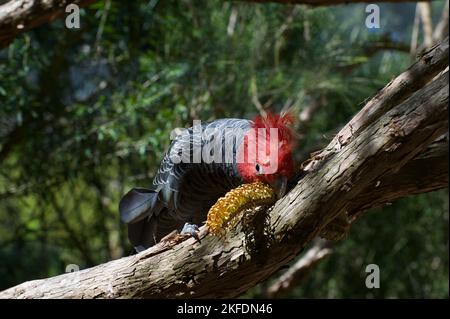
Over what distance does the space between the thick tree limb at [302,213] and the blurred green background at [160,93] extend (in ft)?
5.79

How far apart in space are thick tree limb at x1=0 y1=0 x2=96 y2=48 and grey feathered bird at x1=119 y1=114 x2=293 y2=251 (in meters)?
0.81

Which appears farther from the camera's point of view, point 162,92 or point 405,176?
point 162,92

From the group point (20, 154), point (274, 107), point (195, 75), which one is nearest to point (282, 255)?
point (195, 75)

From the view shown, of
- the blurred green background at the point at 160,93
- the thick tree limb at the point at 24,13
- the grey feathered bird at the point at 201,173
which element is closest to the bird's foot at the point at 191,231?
the grey feathered bird at the point at 201,173

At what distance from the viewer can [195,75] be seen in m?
4.37

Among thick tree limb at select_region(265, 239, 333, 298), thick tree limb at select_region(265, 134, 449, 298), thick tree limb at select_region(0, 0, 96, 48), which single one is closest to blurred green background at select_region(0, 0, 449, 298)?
thick tree limb at select_region(265, 239, 333, 298)

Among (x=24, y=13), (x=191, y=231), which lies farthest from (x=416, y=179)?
(x=24, y=13)

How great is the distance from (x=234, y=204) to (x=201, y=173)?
65 cm

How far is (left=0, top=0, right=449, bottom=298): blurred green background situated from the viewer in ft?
13.9

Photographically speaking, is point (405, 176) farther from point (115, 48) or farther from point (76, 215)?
point (76, 215)

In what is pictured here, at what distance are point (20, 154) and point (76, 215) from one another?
0.98 metres

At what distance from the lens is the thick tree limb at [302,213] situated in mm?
1840

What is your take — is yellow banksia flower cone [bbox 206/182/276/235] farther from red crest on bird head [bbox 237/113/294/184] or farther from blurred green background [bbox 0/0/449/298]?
blurred green background [bbox 0/0/449/298]

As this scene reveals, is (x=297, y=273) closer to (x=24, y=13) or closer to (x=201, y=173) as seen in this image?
(x=201, y=173)
